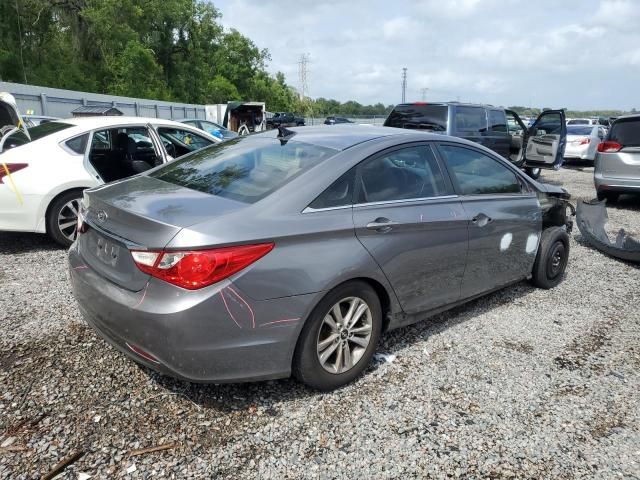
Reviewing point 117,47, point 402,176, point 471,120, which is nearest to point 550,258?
point 402,176

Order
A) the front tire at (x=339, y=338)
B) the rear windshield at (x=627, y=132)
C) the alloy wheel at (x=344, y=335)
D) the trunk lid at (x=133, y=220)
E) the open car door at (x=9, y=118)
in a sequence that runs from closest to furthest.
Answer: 1. the trunk lid at (x=133, y=220)
2. the front tire at (x=339, y=338)
3. the alloy wheel at (x=344, y=335)
4. the open car door at (x=9, y=118)
5. the rear windshield at (x=627, y=132)

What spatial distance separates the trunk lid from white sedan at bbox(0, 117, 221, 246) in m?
2.55

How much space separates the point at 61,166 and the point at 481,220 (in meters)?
4.39

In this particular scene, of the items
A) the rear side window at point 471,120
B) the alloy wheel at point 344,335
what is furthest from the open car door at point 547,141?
the alloy wheel at point 344,335

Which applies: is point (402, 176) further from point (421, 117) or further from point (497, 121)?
point (497, 121)

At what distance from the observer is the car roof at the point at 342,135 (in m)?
3.27

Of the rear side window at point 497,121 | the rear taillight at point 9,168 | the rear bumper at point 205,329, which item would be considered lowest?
the rear bumper at point 205,329

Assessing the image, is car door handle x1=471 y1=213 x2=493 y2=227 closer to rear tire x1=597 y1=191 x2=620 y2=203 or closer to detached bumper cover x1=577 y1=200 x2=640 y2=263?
detached bumper cover x1=577 y1=200 x2=640 y2=263

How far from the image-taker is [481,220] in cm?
371

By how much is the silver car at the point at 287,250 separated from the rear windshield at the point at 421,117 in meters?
5.65

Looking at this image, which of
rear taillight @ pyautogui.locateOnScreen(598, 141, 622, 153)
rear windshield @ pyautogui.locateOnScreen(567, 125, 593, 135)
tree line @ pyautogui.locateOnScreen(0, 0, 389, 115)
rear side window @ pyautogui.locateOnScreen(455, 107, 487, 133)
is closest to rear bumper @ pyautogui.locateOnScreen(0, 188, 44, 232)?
rear side window @ pyautogui.locateOnScreen(455, 107, 487, 133)

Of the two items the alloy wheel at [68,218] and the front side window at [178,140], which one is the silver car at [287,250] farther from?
the front side window at [178,140]

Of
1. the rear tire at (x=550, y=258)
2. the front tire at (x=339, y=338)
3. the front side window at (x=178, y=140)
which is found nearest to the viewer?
the front tire at (x=339, y=338)

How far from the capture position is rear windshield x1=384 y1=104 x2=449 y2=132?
9.27 m
